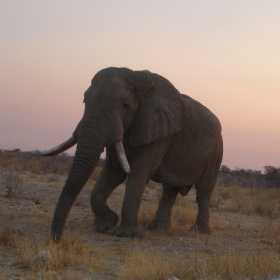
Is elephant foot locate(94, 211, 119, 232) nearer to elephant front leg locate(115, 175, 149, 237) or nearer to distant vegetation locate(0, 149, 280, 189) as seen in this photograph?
elephant front leg locate(115, 175, 149, 237)

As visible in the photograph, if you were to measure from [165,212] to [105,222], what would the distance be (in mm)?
1930

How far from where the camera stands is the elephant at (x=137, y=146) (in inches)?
342

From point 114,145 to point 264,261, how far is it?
3315 millimetres

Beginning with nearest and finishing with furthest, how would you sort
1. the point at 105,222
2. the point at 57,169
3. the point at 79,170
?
the point at 79,170, the point at 105,222, the point at 57,169

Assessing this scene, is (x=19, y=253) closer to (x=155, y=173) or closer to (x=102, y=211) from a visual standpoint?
(x=102, y=211)

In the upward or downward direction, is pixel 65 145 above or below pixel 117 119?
below

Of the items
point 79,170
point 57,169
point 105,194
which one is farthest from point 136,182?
point 57,169

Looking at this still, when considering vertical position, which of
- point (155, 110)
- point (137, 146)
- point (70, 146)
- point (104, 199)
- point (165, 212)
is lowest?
point (165, 212)

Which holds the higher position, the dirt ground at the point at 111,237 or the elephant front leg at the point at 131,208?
the elephant front leg at the point at 131,208

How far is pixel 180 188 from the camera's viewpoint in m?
12.0

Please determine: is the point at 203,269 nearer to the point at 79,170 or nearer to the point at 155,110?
the point at 79,170

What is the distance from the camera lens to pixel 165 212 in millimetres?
11672

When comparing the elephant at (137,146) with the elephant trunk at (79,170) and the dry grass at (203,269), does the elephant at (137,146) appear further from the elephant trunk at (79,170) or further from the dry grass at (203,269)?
the dry grass at (203,269)

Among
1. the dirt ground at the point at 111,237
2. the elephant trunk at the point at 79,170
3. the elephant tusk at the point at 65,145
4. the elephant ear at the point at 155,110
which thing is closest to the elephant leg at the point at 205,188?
the dirt ground at the point at 111,237
